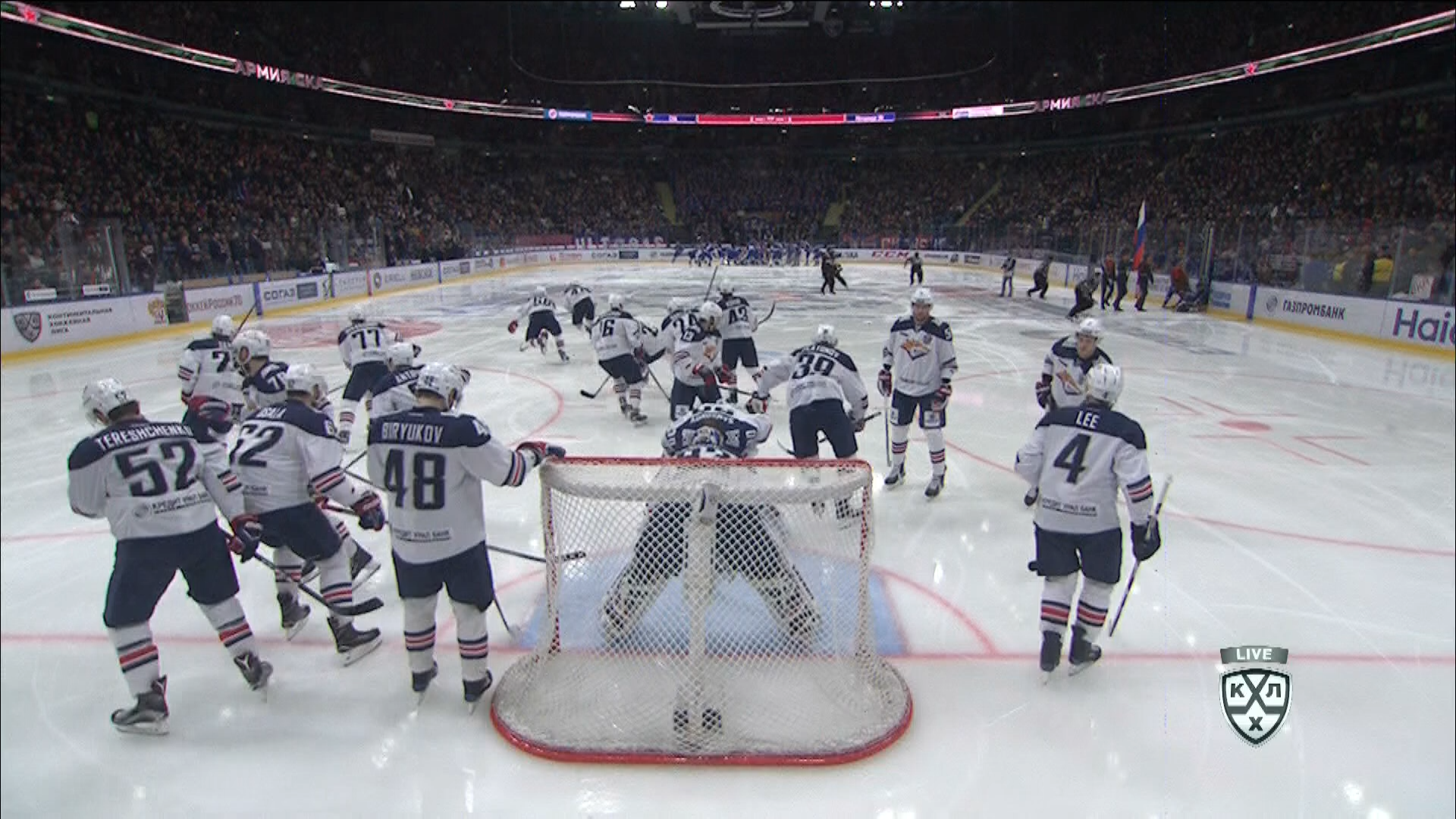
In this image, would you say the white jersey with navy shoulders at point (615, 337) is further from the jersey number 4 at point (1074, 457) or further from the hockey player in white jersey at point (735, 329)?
the jersey number 4 at point (1074, 457)

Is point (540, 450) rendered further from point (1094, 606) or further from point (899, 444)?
point (899, 444)

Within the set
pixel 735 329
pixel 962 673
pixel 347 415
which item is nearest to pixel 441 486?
pixel 962 673

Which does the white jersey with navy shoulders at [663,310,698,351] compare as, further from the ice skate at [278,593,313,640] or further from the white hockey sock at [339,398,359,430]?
the ice skate at [278,593,313,640]

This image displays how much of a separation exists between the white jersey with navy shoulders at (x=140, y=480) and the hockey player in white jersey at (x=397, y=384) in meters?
1.68

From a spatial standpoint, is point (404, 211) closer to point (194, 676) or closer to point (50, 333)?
point (50, 333)

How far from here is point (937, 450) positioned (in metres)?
6.52

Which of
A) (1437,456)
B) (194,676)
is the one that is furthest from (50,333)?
(1437,456)

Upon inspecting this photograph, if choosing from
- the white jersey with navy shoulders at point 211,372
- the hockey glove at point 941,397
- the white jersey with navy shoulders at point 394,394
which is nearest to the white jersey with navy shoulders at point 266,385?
the white jersey with navy shoulders at point 211,372

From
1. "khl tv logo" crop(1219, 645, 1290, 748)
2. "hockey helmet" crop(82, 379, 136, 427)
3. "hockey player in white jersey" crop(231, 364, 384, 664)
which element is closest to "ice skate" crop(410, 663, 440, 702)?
Result: "hockey player in white jersey" crop(231, 364, 384, 664)

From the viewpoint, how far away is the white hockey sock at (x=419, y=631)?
3.59m

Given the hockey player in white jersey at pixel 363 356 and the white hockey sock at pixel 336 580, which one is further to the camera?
the hockey player in white jersey at pixel 363 356

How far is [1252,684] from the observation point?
2.37 meters

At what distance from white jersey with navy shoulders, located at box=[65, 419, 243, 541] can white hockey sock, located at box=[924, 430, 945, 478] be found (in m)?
4.87

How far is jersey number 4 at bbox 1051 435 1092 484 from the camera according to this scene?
3.65 m
